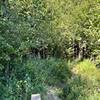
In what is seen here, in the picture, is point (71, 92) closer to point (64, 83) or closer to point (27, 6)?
point (64, 83)

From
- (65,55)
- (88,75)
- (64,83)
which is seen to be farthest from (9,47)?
(65,55)

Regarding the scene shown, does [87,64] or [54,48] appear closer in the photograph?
[87,64]

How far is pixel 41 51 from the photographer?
14.8 metres

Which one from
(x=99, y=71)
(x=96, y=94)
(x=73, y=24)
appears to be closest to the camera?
(x=96, y=94)

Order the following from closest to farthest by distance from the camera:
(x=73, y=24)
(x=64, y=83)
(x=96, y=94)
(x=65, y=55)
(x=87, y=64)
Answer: (x=96, y=94)
(x=64, y=83)
(x=87, y=64)
(x=73, y=24)
(x=65, y=55)

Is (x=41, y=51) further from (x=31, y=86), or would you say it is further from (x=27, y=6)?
(x=31, y=86)

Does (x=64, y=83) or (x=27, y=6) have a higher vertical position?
(x=27, y=6)

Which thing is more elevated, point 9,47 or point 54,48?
point 9,47

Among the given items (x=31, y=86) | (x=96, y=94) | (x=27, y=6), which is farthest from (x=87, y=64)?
(x=31, y=86)

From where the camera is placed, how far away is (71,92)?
830 cm

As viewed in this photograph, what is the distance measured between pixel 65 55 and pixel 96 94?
758 centimetres

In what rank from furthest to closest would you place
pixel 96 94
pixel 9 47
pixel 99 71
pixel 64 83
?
1. pixel 99 71
2. pixel 64 83
3. pixel 96 94
4. pixel 9 47

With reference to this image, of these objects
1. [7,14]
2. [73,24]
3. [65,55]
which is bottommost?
[65,55]

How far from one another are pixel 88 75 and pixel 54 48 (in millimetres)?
4684
